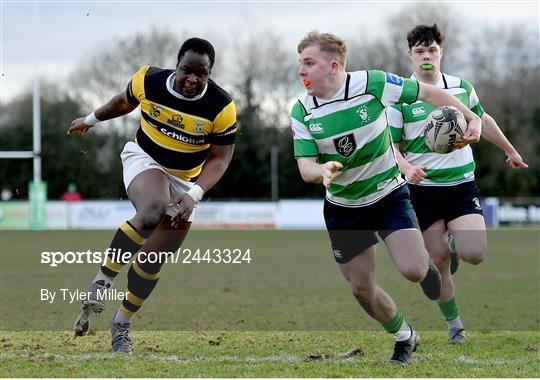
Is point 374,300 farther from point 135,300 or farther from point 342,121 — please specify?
point 135,300

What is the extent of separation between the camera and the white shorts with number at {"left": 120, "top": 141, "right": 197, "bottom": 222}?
738 cm

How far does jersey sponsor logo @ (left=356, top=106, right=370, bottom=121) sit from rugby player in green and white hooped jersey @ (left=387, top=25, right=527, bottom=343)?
1511 mm

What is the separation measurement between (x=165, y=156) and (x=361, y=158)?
5.95 ft

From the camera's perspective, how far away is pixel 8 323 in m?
9.15

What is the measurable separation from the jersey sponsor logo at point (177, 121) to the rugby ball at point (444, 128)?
2.00 metres

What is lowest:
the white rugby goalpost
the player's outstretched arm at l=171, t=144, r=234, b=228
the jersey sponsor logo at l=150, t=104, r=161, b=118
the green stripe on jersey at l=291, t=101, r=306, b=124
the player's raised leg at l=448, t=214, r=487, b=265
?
the white rugby goalpost

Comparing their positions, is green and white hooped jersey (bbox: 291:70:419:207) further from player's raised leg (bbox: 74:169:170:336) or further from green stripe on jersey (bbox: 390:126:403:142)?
player's raised leg (bbox: 74:169:170:336)

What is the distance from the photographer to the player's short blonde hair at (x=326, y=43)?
249 inches

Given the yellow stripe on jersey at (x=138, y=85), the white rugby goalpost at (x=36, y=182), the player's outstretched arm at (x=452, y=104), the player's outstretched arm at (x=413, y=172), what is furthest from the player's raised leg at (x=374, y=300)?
the white rugby goalpost at (x=36, y=182)

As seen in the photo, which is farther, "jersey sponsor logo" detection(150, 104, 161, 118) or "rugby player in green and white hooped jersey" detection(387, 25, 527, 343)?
"rugby player in green and white hooped jersey" detection(387, 25, 527, 343)

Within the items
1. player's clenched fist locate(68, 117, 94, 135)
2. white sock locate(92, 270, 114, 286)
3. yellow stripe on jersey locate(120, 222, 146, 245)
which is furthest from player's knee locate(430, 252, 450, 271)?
player's clenched fist locate(68, 117, 94, 135)

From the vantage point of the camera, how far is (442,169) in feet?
26.8

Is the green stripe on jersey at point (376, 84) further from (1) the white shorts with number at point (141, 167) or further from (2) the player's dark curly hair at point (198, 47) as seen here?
(1) the white shorts with number at point (141, 167)

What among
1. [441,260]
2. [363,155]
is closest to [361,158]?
[363,155]
